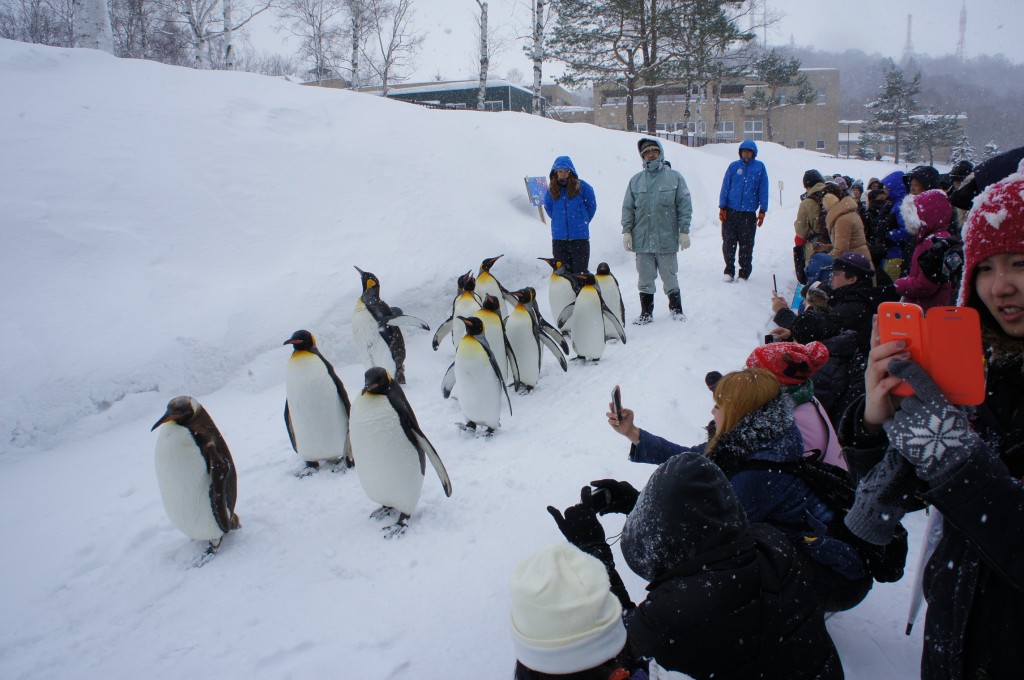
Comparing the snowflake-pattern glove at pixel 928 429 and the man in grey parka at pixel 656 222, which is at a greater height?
the man in grey parka at pixel 656 222

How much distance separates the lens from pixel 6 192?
15.7ft

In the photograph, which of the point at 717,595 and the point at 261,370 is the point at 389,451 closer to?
the point at 717,595

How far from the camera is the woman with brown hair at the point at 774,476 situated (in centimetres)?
151

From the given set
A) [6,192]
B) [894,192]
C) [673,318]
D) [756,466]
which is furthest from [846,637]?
[6,192]

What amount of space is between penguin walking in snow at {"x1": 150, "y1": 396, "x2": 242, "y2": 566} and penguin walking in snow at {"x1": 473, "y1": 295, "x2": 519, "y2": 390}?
2054 mm

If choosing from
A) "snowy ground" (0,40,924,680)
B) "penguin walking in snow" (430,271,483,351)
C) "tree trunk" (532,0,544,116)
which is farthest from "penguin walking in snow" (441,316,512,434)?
"tree trunk" (532,0,544,116)

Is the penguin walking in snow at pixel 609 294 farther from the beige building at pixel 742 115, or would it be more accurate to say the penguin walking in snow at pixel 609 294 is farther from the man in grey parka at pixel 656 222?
the beige building at pixel 742 115

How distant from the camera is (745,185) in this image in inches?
265

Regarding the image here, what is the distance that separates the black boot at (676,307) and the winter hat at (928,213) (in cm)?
223

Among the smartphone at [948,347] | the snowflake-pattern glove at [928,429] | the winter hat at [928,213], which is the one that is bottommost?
the snowflake-pattern glove at [928,429]

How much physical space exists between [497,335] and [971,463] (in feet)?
11.6

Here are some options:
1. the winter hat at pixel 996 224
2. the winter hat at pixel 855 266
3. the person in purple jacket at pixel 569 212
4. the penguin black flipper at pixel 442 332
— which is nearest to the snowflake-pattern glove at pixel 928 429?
the winter hat at pixel 996 224

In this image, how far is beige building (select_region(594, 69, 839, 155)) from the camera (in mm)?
33500

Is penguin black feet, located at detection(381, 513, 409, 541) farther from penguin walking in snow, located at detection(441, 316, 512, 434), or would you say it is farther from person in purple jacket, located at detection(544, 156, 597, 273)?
person in purple jacket, located at detection(544, 156, 597, 273)
